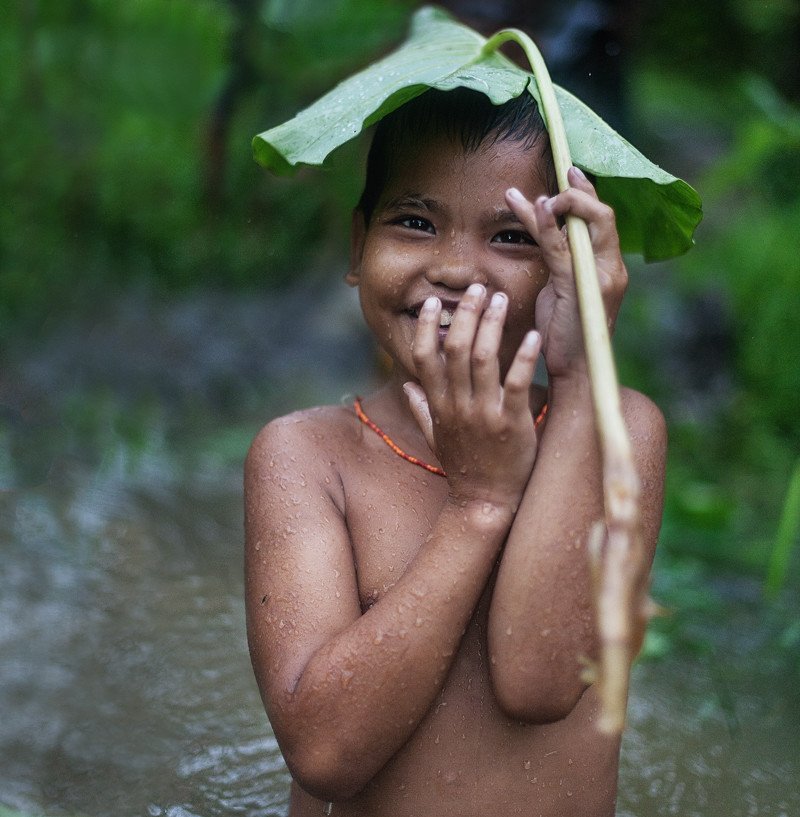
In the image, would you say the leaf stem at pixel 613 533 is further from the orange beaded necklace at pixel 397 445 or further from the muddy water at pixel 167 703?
the muddy water at pixel 167 703

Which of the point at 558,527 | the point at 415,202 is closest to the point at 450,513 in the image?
the point at 558,527

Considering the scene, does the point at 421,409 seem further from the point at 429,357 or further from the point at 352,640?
the point at 352,640

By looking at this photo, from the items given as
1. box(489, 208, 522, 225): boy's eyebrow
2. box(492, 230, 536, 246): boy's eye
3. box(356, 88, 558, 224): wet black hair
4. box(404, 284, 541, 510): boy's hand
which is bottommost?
box(404, 284, 541, 510): boy's hand

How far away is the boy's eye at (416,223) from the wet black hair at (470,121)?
0.35ft

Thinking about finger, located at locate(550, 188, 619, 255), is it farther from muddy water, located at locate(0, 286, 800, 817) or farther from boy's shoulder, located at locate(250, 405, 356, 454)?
muddy water, located at locate(0, 286, 800, 817)

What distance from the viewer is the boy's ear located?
76.9 inches

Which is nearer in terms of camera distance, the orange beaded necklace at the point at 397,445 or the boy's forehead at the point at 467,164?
the boy's forehead at the point at 467,164

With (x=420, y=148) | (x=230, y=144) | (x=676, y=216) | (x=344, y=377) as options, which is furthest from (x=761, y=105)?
(x=230, y=144)

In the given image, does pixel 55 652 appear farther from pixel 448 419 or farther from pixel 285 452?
pixel 448 419

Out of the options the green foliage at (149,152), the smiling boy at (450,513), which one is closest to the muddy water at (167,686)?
the smiling boy at (450,513)

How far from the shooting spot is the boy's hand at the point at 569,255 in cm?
151

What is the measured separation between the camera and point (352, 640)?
1513 mm

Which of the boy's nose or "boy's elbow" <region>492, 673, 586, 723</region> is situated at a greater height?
the boy's nose

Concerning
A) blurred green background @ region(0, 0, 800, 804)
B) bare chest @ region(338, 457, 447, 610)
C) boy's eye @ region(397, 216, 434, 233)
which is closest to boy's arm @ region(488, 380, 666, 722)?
bare chest @ region(338, 457, 447, 610)
